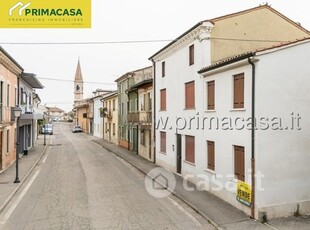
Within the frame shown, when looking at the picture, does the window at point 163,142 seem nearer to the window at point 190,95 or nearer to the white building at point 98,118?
the window at point 190,95

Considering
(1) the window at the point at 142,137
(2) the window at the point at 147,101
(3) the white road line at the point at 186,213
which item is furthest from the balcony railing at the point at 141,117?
(3) the white road line at the point at 186,213

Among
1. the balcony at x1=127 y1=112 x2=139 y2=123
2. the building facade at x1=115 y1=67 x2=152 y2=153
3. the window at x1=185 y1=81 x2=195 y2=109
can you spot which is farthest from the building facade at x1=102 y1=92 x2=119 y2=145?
the window at x1=185 y1=81 x2=195 y2=109

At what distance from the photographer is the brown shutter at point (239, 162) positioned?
37.3ft

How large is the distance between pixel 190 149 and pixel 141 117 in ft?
28.4

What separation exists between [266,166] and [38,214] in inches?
323

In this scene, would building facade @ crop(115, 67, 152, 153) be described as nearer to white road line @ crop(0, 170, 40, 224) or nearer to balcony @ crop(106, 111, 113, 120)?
balcony @ crop(106, 111, 113, 120)

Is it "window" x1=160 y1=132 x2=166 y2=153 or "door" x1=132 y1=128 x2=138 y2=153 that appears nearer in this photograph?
"window" x1=160 y1=132 x2=166 y2=153

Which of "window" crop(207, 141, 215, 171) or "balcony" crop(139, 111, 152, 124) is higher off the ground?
"balcony" crop(139, 111, 152, 124)

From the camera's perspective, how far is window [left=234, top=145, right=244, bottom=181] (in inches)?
448

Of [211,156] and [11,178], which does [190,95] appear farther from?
[11,178]

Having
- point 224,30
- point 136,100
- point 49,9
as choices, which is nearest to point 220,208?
point 224,30

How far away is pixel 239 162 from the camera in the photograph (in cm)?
1155

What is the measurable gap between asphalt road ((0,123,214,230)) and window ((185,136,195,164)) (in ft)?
9.29

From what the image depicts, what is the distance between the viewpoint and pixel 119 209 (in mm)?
11508
